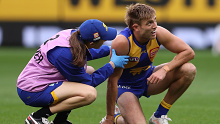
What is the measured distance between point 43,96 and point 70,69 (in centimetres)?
49

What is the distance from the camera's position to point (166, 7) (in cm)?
1781

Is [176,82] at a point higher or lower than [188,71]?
lower

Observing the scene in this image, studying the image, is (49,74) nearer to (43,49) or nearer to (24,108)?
(43,49)

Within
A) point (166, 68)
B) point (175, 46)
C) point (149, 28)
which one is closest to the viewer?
point (149, 28)

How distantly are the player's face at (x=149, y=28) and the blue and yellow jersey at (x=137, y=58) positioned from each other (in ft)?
0.66

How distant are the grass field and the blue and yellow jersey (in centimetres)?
84

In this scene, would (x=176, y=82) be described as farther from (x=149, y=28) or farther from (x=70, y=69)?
Result: (x=70, y=69)

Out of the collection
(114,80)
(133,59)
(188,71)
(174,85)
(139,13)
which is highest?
(139,13)

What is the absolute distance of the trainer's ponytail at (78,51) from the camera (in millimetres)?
5594

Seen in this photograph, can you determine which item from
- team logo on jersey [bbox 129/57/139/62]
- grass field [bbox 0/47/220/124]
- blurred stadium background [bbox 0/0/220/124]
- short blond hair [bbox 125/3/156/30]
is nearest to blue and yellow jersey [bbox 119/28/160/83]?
team logo on jersey [bbox 129/57/139/62]

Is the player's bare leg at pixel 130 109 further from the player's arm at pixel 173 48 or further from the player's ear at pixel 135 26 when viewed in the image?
the player's ear at pixel 135 26

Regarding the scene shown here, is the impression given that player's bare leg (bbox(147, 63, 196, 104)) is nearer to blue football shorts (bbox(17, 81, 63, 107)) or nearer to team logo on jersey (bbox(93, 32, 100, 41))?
team logo on jersey (bbox(93, 32, 100, 41))

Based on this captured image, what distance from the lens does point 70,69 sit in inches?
224

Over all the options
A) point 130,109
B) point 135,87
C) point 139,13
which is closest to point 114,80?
point 130,109
